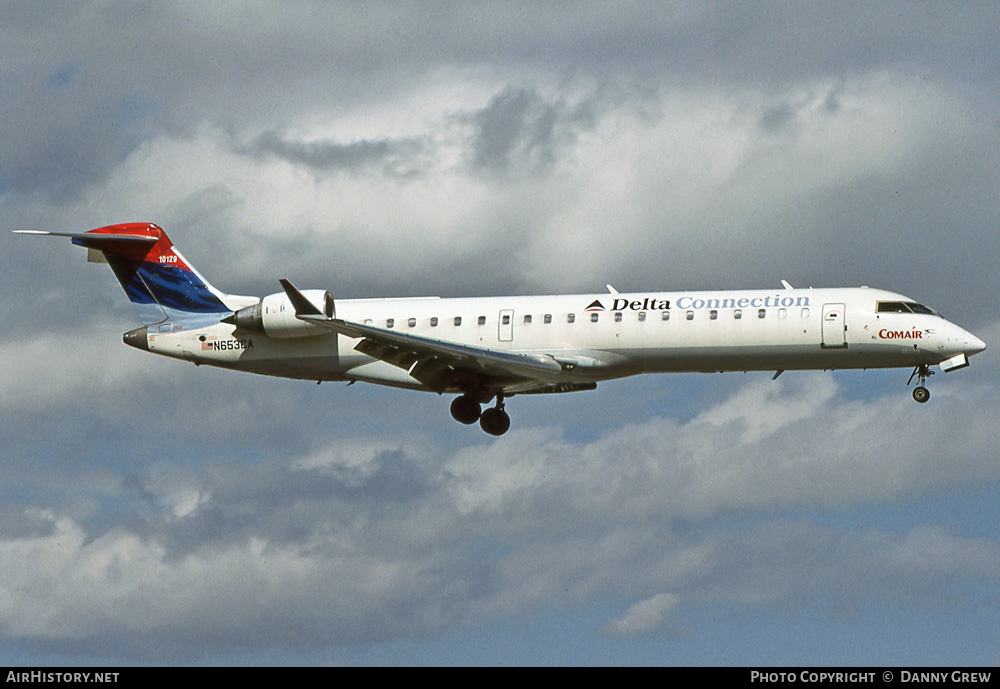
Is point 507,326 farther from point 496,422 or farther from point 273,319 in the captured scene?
point 273,319

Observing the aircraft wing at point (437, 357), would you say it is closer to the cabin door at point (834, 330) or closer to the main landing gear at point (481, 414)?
the main landing gear at point (481, 414)

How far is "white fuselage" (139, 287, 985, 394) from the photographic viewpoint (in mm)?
41281

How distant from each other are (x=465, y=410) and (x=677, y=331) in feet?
24.7

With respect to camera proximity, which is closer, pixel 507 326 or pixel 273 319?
pixel 507 326

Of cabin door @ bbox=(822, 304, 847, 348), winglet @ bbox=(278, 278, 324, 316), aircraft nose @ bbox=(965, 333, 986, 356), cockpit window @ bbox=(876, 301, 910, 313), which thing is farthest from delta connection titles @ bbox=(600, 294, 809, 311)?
winglet @ bbox=(278, 278, 324, 316)

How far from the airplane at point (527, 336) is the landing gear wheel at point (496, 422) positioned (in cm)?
4

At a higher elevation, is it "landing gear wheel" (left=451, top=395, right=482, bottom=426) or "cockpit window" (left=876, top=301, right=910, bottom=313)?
"cockpit window" (left=876, top=301, right=910, bottom=313)

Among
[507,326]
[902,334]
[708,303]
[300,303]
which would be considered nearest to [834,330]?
[902,334]

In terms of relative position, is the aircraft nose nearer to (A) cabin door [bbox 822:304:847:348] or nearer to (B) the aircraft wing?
(A) cabin door [bbox 822:304:847:348]

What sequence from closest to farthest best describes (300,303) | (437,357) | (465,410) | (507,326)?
1. (300,303)
2. (437,357)
3. (507,326)
4. (465,410)

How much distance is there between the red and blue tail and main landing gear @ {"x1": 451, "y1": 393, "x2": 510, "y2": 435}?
26.3 ft

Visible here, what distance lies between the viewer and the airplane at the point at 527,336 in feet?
136

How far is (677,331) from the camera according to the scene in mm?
41938
